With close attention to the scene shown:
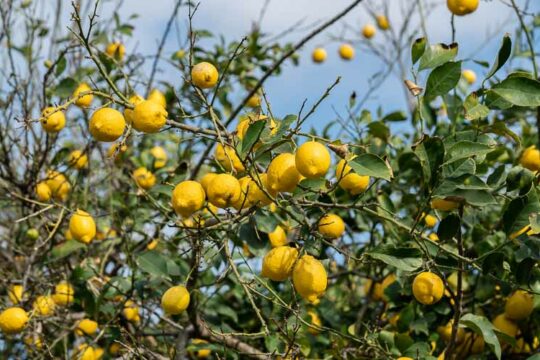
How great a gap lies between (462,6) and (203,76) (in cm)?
80

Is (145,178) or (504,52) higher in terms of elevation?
(504,52)

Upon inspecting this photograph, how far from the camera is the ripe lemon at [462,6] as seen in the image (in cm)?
166

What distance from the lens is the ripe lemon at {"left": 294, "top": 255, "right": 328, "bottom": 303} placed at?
1.15 metres

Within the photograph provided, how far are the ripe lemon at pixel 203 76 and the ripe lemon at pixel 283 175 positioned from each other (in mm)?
218

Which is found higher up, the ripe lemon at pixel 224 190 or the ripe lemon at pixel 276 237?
the ripe lemon at pixel 224 190

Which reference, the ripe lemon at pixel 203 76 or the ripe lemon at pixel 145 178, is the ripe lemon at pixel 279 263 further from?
the ripe lemon at pixel 145 178

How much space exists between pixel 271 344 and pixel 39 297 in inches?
38.2

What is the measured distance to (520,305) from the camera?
1579 mm

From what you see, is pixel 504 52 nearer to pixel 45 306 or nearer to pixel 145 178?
pixel 145 178

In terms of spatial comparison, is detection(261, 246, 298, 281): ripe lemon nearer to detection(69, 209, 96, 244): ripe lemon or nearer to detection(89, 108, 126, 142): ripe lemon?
detection(89, 108, 126, 142): ripe lemon

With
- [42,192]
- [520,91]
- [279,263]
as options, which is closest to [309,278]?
[279,263]

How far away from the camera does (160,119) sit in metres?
1.17

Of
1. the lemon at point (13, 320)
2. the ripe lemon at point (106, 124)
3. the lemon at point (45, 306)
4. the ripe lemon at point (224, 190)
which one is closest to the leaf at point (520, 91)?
the ripe lemon at point (224, 190)

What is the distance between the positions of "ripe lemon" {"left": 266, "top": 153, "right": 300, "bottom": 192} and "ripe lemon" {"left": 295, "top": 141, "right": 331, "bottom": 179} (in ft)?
0.09
